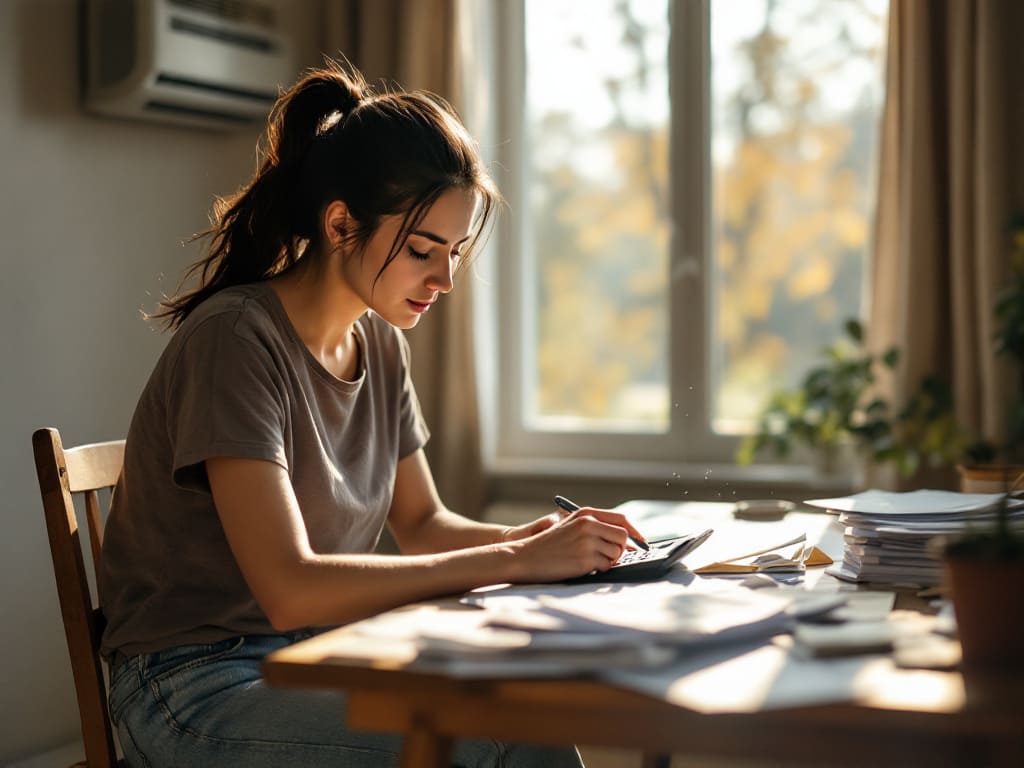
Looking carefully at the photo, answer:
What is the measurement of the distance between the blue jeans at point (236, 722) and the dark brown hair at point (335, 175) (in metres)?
0.43

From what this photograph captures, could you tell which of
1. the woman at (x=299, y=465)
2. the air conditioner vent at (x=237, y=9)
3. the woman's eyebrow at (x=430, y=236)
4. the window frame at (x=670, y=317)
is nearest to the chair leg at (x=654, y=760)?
the woman at (x=299, y=465)

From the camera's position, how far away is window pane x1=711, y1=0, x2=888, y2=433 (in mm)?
2703

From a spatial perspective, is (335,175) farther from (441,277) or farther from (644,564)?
(644,564)

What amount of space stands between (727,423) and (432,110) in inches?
62.3

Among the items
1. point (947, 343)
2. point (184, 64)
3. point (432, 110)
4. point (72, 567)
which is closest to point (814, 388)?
point (947, 343)

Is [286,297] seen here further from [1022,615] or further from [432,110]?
[1022,615]

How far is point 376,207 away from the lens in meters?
1.45

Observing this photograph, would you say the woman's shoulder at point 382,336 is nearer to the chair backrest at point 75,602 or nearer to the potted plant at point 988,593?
the chair backrest at point 75,602

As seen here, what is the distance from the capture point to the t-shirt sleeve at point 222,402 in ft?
4.00

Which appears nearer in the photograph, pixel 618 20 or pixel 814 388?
pixel 814 388

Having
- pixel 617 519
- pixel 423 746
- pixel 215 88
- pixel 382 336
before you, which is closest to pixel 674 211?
pixel 215 88

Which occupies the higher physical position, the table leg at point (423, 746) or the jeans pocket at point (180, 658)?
the table leg at point (423, 746)

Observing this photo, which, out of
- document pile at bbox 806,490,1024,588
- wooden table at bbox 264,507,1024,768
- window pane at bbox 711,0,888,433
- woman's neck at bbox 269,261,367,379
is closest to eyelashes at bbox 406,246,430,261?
woman's neck at bbox 269,261,367,379

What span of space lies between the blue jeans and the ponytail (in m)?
0.46
